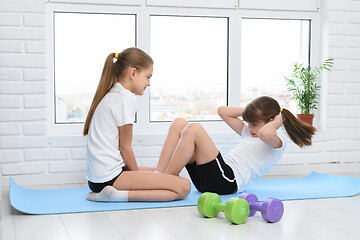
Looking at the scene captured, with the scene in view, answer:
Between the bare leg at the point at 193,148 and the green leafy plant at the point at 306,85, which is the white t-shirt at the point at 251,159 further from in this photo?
the green leafy plant at the point at 306,85

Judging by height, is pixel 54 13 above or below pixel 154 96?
above

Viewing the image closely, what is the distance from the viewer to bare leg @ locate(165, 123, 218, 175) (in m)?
2.62

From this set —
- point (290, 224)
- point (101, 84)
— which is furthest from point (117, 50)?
point (290, 224)

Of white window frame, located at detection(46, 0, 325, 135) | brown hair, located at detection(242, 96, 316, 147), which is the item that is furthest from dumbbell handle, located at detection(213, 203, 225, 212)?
white window frame, located at detection(46, 0, 325, 135)

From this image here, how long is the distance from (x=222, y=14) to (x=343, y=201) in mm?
1600

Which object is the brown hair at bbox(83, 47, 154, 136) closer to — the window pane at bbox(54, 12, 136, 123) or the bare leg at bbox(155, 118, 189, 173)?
the bare leg at bbox(155, 118, 189, 173)

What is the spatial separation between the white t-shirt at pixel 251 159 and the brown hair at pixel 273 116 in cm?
8

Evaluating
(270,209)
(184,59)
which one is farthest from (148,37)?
(270,209)

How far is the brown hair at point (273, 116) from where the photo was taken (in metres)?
2.74

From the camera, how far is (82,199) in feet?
8.71

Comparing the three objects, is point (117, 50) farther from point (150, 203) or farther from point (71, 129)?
point (150, 203)

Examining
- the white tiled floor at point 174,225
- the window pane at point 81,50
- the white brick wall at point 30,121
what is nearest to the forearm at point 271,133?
the white tiled floor at point 174,225

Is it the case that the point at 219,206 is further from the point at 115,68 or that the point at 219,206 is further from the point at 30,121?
the point at 30,121

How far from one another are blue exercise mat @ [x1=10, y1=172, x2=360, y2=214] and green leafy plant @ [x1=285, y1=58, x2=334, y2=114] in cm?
52
